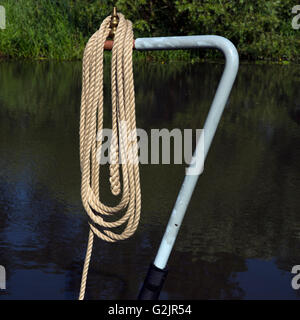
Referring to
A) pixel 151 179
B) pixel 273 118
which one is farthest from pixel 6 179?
pixel 273 118

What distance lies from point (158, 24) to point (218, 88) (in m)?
10.8

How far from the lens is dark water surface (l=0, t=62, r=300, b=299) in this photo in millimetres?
2639

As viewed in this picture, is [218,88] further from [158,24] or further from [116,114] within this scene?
[158,24]

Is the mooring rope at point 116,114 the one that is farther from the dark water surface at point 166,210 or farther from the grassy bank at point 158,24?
the grassy bank at point 158,24

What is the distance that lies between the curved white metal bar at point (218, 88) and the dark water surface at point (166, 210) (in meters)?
0.76

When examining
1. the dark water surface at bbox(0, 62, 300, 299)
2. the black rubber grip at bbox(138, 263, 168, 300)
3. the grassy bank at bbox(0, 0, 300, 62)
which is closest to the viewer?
the black rubber grip at bbox(138, 263, 168, 300)

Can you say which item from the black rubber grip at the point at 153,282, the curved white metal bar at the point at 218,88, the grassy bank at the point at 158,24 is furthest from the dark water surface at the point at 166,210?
the grassy bank at the point at 158,24

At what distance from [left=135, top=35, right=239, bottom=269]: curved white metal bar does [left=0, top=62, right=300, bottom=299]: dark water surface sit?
2.49ft

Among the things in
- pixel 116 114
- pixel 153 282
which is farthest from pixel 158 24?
pixel 153 282

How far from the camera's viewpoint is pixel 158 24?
1217 cm

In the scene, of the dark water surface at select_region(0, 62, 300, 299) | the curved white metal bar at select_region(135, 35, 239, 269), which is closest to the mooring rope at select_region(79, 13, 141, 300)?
the curved white metal bar at select_region(135, 35, 239, 269)

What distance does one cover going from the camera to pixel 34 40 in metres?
10.1

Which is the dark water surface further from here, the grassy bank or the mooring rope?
the grassy bank

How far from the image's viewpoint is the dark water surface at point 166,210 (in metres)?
2.64
